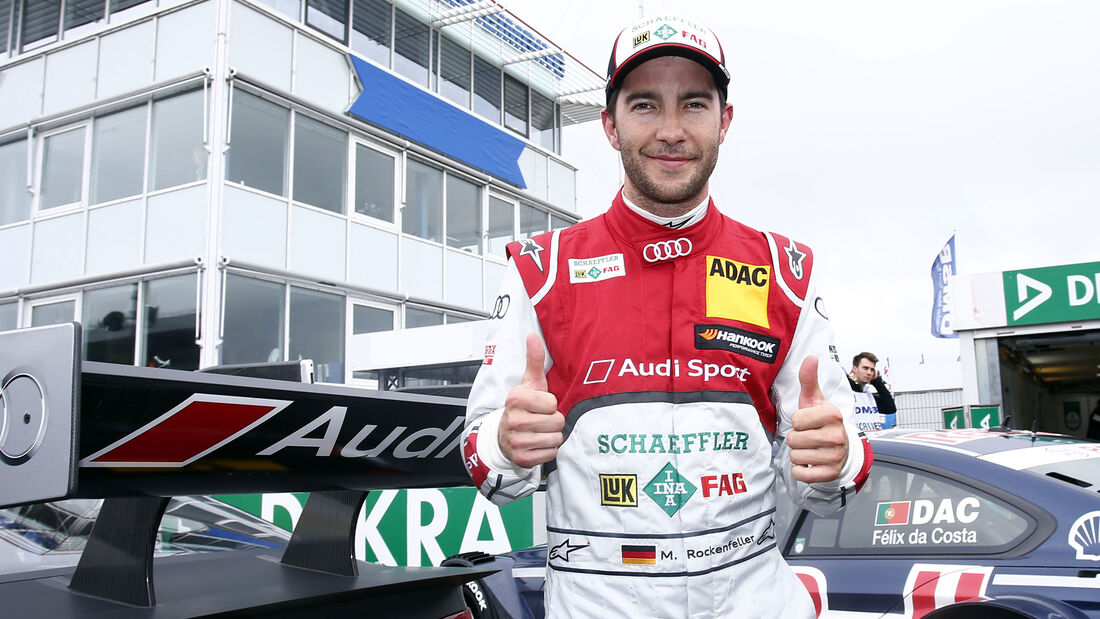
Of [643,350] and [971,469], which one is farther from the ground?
[643,350]

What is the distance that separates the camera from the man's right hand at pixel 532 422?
1.61m

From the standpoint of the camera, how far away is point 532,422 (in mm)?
1606

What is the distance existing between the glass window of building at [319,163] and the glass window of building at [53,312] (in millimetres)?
3437

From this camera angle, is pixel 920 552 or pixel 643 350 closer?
pixel 643 350

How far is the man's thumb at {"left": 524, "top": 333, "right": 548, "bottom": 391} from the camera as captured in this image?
5.35 ft

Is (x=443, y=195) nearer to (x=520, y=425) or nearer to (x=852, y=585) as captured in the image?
(x=852, y=585)

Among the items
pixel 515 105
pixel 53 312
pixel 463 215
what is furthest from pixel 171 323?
pixel 515 105

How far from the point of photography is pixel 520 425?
1613mm

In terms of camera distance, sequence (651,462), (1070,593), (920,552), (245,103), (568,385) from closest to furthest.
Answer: (651,462) → (568,385) → (1070,593) → (920,552) → (245,103)

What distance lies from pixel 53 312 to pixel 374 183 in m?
4.97

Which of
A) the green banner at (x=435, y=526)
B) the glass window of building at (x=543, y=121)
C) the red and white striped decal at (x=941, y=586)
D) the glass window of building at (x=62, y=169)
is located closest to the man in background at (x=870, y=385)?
the green banner at (x=435, y=526)

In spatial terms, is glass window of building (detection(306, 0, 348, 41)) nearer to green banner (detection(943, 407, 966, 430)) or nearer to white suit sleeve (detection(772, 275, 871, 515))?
green banner (detection(943, 407, 966, 430))

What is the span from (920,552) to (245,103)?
11113 mm

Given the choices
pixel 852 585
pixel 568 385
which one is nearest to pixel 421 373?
pixel 852 585
